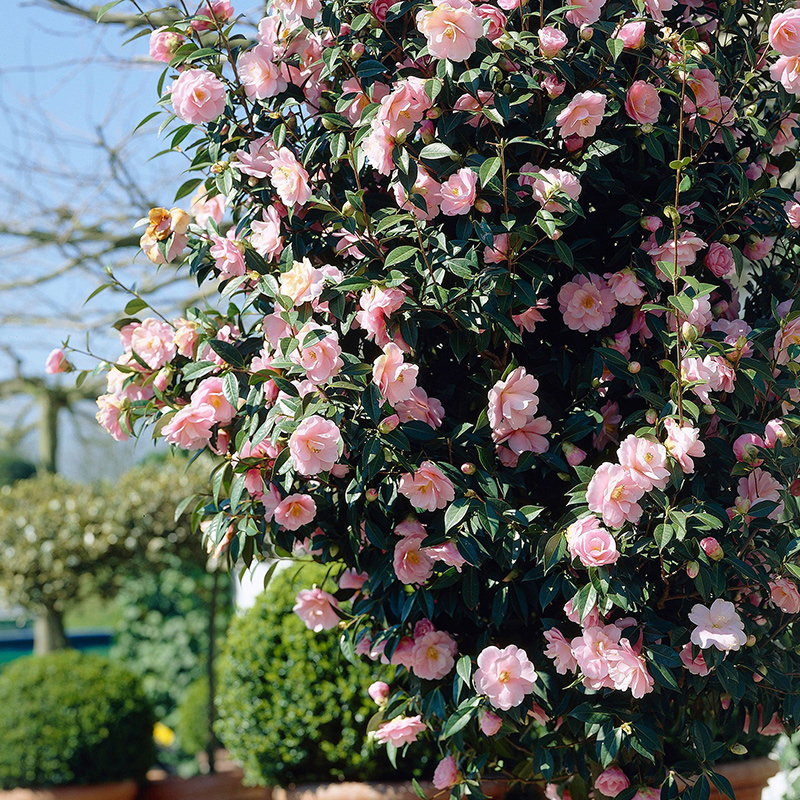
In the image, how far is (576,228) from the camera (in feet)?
5.33

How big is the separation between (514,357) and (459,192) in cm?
33

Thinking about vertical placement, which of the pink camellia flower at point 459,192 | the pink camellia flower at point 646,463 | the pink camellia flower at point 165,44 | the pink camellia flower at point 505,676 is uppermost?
the pink camellia flower at point 165,44

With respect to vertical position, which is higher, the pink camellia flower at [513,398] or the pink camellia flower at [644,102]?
the pink camellia flower at [644,102]

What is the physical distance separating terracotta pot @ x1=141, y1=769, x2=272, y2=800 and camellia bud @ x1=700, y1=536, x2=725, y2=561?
3199 millimetres

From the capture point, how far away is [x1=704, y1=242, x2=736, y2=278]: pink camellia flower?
1.57 m

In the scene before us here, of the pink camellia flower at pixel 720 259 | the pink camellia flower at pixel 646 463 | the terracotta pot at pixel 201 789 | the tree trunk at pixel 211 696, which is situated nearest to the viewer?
the pink camellia flower at pixel 646 463

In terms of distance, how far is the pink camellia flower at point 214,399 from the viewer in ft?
5.13

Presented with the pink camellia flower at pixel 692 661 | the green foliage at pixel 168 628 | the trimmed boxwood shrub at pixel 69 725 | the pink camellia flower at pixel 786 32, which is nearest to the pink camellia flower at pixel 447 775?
the pink camellia flower at pixel 692 661

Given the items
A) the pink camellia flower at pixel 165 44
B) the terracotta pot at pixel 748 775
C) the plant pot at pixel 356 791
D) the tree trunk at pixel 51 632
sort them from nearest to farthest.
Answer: the pink camellia flower at pixel 165 44
the terracotta pot at pixel 748 775
the plant pot at pixel 356 791
the tree trunk at pixel 51 632

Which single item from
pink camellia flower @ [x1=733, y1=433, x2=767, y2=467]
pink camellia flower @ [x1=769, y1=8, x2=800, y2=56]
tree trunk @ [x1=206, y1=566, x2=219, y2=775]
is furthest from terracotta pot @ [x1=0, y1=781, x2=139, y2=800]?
pink camellia flower @ [x1=769, y1=8, x2=800, y2=56]

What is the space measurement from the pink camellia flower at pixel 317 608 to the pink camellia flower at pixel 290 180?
88cm

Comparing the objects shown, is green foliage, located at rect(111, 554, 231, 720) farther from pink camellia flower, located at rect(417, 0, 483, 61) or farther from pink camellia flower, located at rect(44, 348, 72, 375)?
pink camellia flower, located at rect(417, 0, 483, 61)

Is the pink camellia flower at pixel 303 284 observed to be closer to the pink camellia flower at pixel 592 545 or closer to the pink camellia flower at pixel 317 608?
the pink camellia flower at pixel 592 545

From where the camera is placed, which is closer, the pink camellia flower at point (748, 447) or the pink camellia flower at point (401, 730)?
the pink camellia flower at point (748, 447)
